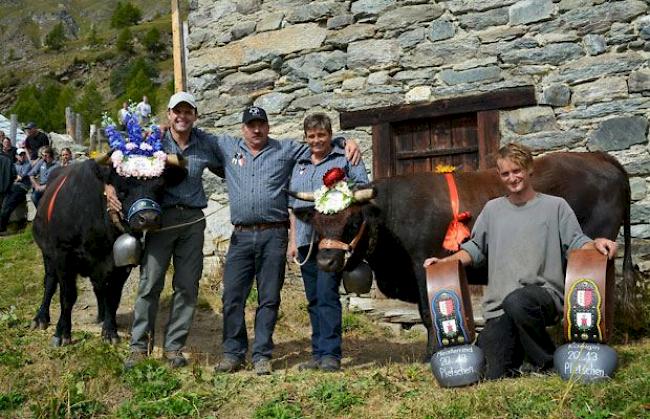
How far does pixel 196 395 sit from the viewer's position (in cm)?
425

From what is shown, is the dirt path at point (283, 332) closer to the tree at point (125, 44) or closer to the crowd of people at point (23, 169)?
the crowd of people at point (23, 169)

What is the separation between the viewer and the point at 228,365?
4.83 meters

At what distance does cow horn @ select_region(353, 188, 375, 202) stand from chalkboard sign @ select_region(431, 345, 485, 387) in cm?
123

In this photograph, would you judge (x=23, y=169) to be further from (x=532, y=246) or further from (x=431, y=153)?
(x=532, y=246)

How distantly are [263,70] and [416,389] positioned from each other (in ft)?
16.0

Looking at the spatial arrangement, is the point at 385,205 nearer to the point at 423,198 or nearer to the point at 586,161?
the point at 423,198

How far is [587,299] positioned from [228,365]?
245 cm

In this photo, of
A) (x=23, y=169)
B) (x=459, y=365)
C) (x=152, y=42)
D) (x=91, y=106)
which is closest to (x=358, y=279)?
(x=459, y=365)

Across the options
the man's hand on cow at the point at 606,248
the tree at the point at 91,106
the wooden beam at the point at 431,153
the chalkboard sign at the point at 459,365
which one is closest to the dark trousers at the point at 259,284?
the chalkboard sign at the point at 459,365

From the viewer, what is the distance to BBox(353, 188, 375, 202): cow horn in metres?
4.74

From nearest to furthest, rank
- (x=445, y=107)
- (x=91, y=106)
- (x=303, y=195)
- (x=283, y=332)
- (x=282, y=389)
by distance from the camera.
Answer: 1. (x=282, y=389)
2. (x=303, y=195)
3. (x=283, y=332)
4. (x=445, y=107)
5. (x=91, y=106)

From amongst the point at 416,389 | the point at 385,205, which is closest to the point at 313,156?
the point at 385,205

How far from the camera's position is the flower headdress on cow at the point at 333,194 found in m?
4.62

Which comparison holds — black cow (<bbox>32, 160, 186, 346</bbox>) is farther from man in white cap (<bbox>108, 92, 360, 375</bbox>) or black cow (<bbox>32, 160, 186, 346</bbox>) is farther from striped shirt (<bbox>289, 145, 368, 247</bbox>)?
striped shirt (<bbox>289, 145, 368, 247</bbox>)
